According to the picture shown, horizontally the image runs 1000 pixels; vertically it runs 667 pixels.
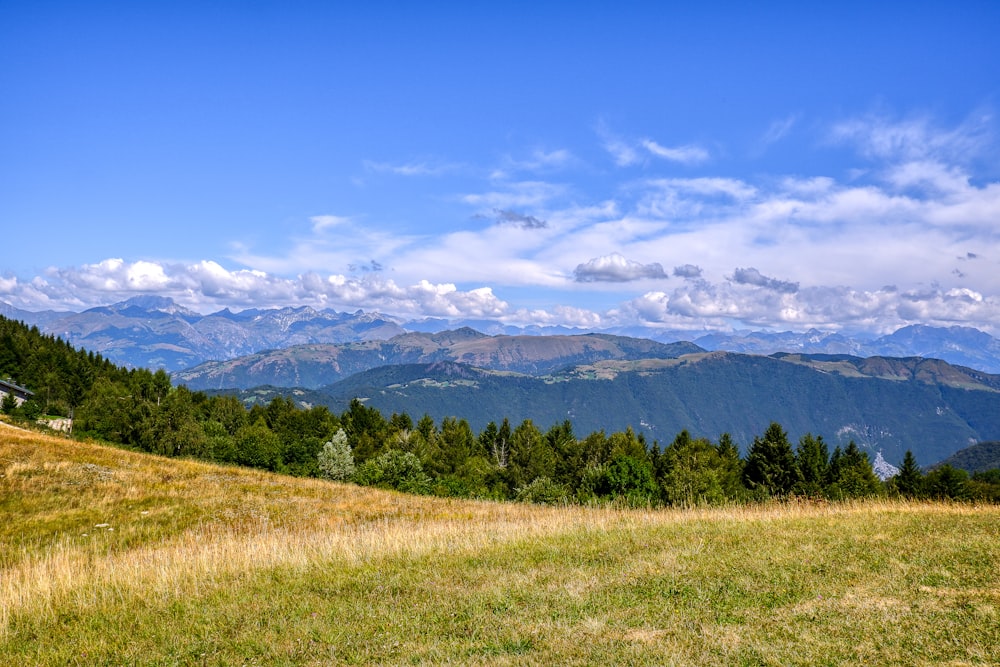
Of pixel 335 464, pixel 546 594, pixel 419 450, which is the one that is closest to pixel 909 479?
pixel 419 450

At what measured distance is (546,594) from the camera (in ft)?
36.1

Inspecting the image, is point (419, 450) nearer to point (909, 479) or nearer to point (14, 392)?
point (14, 392)

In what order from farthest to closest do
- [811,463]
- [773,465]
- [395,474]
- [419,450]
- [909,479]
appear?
[419,450] → [773,465] → [811,463] → [909,479] → [395,474]

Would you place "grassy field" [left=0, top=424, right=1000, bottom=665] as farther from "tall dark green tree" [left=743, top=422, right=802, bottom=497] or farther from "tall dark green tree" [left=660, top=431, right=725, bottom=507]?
"tall dark green tree" [left=743, top=422, right=802, bottom=497]

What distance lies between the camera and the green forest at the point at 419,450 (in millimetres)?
66062

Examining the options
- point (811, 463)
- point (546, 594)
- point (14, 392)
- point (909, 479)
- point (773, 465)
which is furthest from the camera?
point (14, 392)

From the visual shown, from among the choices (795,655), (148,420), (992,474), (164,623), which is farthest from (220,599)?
(992,474)

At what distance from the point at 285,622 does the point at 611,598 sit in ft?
20.9

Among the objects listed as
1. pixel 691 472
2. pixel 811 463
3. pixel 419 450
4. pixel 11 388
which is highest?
pixel 11 388

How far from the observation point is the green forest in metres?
66.1

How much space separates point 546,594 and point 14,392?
400ft

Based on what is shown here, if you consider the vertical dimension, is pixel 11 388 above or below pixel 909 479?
above

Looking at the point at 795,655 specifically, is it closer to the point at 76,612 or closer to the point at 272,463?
the point at 76,612

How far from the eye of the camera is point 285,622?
33.2 ft
